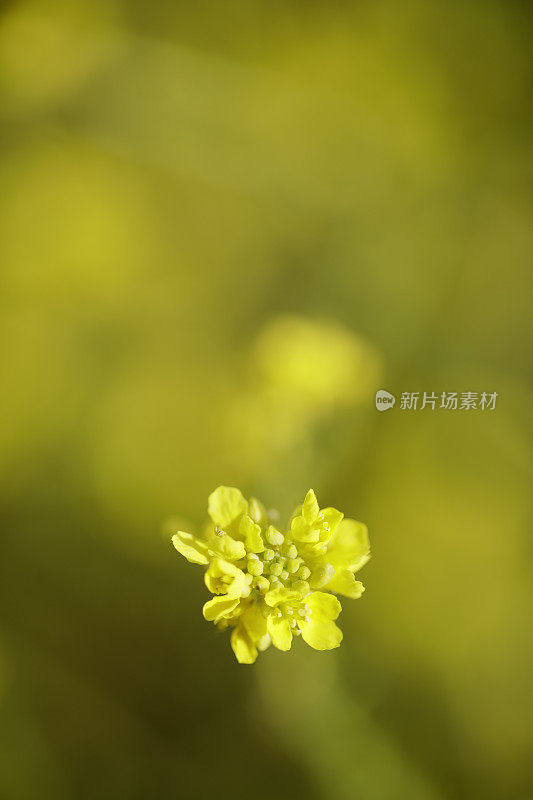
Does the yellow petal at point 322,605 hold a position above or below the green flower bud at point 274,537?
below

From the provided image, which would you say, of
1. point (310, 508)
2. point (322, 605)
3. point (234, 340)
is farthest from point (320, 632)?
point (234, 340)

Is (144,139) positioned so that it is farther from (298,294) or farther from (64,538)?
(64,538)

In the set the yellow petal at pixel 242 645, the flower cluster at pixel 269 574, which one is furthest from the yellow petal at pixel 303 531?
the yellow petal at pixel 242 645

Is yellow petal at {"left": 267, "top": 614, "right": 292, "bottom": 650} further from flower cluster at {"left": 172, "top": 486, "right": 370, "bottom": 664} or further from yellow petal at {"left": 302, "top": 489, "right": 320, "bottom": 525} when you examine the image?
yellow petal at {"left": 302, "top": 489, "right": 320, "bottom": 525}

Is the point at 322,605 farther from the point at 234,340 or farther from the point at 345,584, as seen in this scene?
the point at 234,340

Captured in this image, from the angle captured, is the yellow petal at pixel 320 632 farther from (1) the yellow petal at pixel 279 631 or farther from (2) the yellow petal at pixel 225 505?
(2) the yellow petal at pixel 225 505

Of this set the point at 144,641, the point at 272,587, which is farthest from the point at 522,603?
the point at 144,641

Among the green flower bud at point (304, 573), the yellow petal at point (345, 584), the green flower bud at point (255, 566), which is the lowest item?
the green flower bud at point (255, 566)
